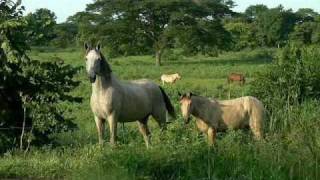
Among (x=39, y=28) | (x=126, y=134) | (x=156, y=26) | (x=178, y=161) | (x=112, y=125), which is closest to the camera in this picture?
(x=178, y=161)

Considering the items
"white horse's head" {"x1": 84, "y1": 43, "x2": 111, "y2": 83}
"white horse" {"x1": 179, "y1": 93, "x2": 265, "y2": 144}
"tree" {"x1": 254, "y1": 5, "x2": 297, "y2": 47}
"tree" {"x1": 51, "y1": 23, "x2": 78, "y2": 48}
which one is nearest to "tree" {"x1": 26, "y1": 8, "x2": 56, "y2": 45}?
"white horse's head" {"x1": 84, "y1": 43, "x2": 111, "y2": 83}

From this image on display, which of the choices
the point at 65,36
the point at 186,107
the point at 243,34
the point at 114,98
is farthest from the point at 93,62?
the point at 243,34

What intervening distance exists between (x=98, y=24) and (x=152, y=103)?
4395cm

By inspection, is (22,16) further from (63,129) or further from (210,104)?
(210,104)

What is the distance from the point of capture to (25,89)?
42.9 feet

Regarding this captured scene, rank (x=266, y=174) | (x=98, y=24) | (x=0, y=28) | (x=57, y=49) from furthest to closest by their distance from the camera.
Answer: (x=57, y=49) < (x=98, y=24) < (x=0, y=28) < (x=266, y=174)

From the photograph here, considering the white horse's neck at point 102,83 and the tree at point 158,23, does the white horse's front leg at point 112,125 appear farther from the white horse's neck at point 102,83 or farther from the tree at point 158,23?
the tree at point 158,23

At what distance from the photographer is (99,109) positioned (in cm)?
1173

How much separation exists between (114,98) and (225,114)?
2416 mm

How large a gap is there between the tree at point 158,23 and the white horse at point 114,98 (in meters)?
40.8

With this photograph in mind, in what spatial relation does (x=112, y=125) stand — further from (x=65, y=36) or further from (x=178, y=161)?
(x=65, y=36)

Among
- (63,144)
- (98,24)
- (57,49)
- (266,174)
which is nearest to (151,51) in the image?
→ (98,24)

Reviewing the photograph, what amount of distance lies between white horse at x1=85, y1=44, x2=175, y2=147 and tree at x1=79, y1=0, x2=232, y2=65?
4075 centimetres

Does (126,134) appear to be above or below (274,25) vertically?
below
